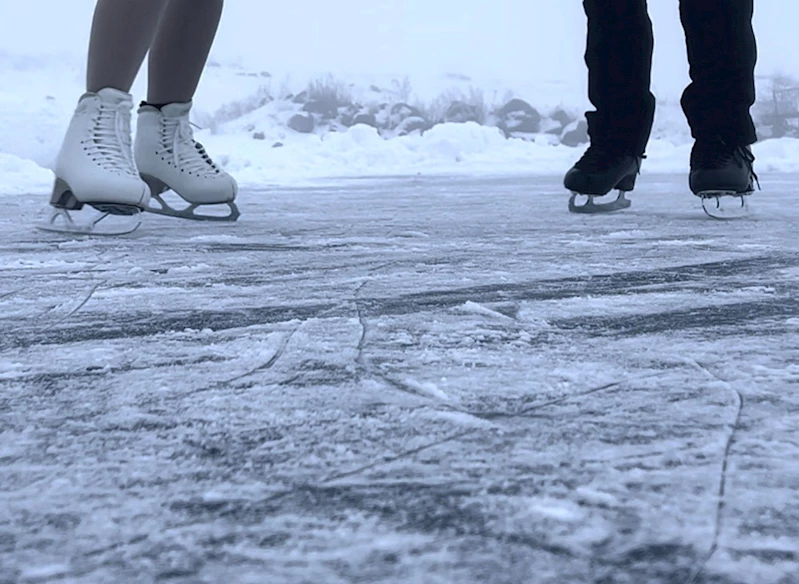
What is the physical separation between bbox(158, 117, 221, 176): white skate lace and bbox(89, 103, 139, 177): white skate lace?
24 cm

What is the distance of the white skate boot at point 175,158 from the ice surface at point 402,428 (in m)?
0.84

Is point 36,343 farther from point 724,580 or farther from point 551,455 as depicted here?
point 724,580

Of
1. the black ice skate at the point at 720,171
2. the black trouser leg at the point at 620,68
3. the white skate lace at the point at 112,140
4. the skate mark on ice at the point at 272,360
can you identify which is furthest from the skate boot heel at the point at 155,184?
the skate mark on ice at the point at 272,360

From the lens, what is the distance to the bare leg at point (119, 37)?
1.51 meters

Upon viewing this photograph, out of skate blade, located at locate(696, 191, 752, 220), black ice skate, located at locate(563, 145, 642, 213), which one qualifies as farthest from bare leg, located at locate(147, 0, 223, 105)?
skate blade, located at locate(696, 191, 752, 220)

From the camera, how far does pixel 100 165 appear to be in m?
1.50

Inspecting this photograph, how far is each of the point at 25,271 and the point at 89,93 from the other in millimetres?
579

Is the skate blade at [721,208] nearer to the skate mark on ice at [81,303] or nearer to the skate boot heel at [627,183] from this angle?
the skate boot heel at [627,183]

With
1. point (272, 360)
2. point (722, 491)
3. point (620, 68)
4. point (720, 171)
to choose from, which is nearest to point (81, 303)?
point (272, 360)

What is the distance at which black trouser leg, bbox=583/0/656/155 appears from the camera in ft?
6.81

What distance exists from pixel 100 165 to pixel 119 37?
0.22m

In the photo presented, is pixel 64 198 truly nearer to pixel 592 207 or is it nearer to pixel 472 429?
pixel 592 207

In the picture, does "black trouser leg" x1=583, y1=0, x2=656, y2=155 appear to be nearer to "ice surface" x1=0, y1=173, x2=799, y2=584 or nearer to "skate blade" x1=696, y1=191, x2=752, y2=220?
"skate blade" x1=696, y1=191, x2=752, y2=220

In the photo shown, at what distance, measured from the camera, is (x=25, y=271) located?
1086 mm
